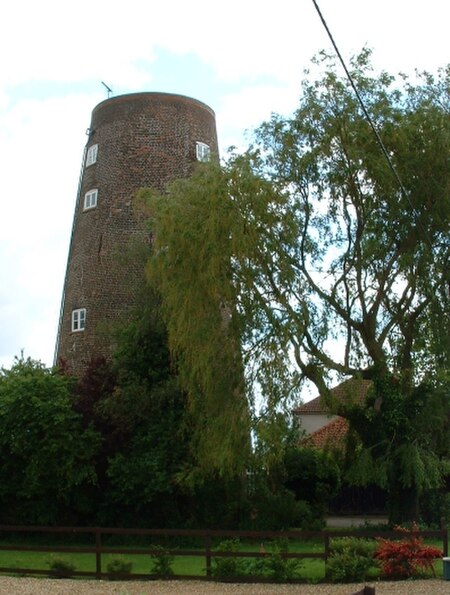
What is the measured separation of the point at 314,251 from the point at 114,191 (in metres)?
14.1

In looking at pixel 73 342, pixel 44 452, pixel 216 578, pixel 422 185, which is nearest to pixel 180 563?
pixel 216 578

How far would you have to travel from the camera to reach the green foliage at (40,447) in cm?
3088

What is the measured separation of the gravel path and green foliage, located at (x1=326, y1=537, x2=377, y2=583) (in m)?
0.45

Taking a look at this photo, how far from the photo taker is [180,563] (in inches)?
899

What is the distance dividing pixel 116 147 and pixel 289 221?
16.0m

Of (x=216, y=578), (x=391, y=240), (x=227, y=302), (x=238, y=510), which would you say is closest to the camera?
(x=216, y=578)

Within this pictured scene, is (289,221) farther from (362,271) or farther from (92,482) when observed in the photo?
(92,482)

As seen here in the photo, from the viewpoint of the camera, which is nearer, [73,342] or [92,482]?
[92,482]

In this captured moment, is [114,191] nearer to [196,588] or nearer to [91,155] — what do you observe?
[91,155]

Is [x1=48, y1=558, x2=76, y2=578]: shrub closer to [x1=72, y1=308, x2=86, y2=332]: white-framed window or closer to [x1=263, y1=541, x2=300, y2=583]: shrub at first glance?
[x1=263, y1=541, x2=300, y2=583]: shrub

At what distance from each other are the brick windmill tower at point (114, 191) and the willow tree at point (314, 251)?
11.1 meters

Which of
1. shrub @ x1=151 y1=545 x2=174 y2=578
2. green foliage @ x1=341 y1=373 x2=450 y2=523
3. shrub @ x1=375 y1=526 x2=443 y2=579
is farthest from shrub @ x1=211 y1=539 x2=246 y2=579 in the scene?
green foliage @ x1=341 y1=373 x2=450 y2=523

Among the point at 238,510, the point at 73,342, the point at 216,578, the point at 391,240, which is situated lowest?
the point at 216,578

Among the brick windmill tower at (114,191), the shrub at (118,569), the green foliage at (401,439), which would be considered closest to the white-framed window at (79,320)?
the brick windmill tower at (114,191)
